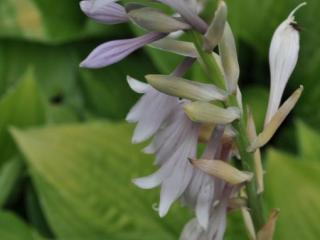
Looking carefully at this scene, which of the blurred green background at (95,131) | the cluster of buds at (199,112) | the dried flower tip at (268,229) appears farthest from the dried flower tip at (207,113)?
the blurred green background at (95,131)

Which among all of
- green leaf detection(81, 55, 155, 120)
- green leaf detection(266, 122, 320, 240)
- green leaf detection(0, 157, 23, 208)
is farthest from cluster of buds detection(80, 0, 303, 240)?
green leaf detection(81, 55, 155, 120)

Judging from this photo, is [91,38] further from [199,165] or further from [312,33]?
[199,165]

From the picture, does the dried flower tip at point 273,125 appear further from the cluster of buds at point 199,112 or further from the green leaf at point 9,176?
the green leaf at point 9,176

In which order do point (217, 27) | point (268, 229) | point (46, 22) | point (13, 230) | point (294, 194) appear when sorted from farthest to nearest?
point (46, 22) < point (13, 230) < point (294, 194) < point (268, 229) < point (217, 27)

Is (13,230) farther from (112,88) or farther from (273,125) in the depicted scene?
(273,125)

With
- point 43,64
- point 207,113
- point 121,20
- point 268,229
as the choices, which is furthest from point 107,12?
point 43,64

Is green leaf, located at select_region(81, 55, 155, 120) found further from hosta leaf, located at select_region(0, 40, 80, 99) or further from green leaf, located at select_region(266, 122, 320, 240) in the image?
green leaf, located at select_region(266, 122, 320, 240)

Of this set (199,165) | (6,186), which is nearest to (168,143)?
(199,165)
